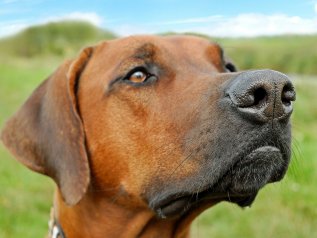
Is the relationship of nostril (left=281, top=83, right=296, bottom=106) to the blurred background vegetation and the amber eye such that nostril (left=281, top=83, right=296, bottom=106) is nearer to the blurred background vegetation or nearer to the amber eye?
the blurred background vegetation

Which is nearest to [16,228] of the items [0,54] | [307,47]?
[307,47]

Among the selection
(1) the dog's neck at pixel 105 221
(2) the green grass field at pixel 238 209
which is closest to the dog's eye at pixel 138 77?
(1) the dog's neck at pixel 105 221

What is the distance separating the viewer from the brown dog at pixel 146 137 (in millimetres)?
3242

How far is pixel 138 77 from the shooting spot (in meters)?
4.00

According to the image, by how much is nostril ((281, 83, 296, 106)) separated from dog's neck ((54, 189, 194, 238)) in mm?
1245

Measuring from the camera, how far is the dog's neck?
4.07 m

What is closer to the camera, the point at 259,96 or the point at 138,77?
the point at 259,96

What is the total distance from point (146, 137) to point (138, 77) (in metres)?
0.45

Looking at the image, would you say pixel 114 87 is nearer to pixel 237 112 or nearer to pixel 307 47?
pixel 237 112

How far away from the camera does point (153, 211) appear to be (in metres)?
3.84

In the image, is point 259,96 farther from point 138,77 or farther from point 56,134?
point 56,134

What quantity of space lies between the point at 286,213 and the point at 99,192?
11.1 ft

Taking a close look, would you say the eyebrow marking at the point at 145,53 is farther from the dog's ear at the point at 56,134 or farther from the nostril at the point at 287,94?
the nostril at the point at 287,94

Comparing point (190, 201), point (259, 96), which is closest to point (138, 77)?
point (190, 201)
